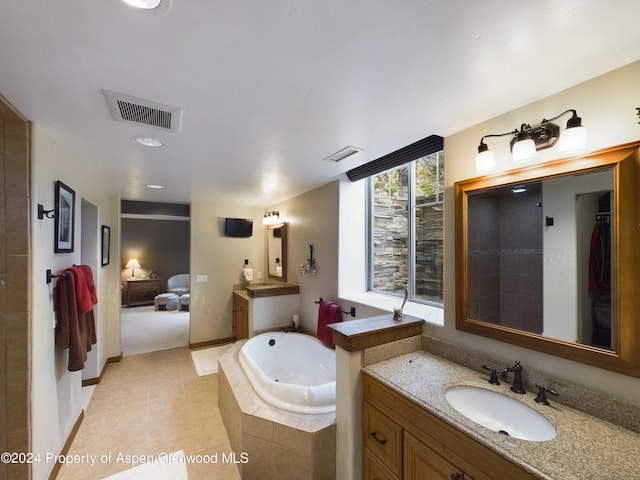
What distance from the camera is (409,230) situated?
273cm

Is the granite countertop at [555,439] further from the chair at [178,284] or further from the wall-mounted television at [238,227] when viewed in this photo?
the chair at [178,284]

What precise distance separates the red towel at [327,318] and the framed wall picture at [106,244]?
2.83 metres

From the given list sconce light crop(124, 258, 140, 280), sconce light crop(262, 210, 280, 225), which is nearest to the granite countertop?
sconce light crop(262, 210, 280, 225)

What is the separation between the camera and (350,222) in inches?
120

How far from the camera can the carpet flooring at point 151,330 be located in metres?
4.49

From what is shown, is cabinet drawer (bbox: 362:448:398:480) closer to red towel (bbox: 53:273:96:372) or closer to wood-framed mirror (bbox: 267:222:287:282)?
red towel (bbox: 53:273:96:372)

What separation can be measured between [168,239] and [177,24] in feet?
27.4

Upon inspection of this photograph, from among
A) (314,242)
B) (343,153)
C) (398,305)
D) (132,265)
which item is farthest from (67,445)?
(132,265)

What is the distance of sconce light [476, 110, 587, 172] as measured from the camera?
3.90 ft

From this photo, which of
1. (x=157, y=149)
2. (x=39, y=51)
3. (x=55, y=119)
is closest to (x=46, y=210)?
(x=55, y=119)

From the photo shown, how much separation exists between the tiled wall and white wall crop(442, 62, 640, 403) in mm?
2632

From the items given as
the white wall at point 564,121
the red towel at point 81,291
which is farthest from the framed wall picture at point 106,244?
the white wall at point 564,121

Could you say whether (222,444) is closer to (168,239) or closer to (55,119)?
(55,119)

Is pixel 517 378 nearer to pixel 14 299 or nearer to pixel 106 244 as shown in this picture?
pixel 14 299
